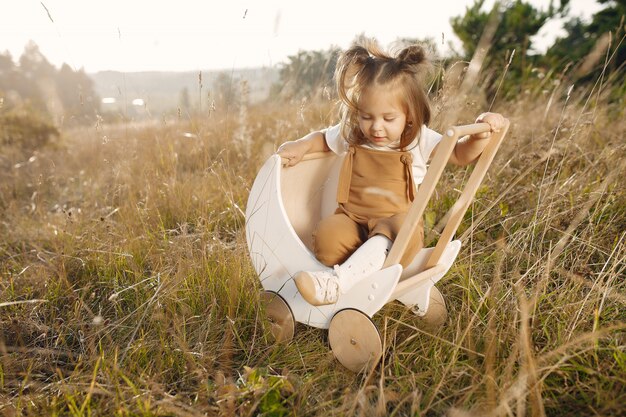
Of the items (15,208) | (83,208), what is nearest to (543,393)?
(83,208)

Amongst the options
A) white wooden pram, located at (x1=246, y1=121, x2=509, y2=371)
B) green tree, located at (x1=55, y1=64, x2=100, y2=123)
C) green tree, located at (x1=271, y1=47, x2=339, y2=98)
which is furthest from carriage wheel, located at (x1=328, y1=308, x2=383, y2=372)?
green tree, located at (x1=271, y1=47, x2=339, y2=98)

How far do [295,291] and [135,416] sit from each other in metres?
0.63

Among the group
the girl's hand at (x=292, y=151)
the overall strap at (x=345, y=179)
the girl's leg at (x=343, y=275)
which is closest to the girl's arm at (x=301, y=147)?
the girl's hand at (x=292, y=151)

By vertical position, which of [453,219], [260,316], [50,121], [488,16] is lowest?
[50,121]

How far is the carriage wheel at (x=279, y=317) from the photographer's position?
1714 millimetres

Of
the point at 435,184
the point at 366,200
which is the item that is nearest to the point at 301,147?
the point at 366,200

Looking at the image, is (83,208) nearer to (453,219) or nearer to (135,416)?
(135,416)

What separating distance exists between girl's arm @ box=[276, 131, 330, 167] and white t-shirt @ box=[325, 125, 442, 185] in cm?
3

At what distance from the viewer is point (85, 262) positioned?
83.8 inches

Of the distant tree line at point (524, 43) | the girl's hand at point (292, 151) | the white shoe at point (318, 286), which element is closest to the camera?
the white shoe at point (318, 286)

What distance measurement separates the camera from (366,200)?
1834 mm

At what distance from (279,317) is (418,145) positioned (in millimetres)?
750

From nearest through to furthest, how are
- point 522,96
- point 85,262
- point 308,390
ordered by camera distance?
point 308,390 < point 85,262 < point 522,96

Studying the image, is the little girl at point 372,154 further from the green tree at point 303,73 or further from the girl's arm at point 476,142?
the green tree at point 303,73
